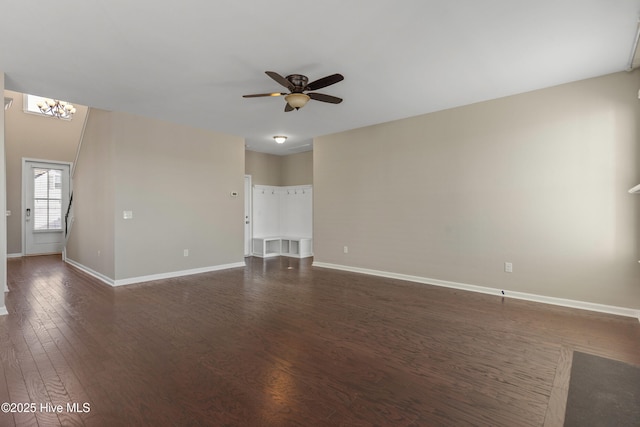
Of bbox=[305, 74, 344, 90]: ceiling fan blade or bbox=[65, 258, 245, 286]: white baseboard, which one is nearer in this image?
bbox=[305, 74, 344, 90]: ceiling fan blade

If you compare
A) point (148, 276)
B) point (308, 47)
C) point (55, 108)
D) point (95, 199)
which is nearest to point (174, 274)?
point (148, 276)

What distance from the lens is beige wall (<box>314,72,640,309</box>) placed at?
364cm

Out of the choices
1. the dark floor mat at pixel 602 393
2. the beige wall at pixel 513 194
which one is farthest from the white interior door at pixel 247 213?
the dark floor mat at pixel 602 393

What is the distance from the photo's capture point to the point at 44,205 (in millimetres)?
8258

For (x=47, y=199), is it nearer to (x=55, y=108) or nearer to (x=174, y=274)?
(x=55, y=108)

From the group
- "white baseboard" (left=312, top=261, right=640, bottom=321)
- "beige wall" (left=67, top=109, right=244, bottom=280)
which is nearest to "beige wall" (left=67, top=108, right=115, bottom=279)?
"beige wall" (left=67, top=109, right=244, bottom=280)

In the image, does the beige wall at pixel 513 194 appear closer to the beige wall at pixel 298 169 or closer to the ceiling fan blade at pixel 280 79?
the beige wall at pixel 298 169

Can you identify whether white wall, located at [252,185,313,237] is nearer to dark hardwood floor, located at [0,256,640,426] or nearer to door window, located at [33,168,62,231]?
dark hardwood floor, located at [0,256,640,426]

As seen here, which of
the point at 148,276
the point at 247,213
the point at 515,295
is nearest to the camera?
the point at 515,295

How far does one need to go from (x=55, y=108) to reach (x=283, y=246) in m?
6.45

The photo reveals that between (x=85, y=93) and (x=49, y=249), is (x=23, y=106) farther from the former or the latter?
(x=85, y=93)

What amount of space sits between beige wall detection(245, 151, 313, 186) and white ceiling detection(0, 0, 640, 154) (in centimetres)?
359

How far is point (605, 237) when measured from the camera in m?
3.69

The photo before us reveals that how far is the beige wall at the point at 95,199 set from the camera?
5.15 m
